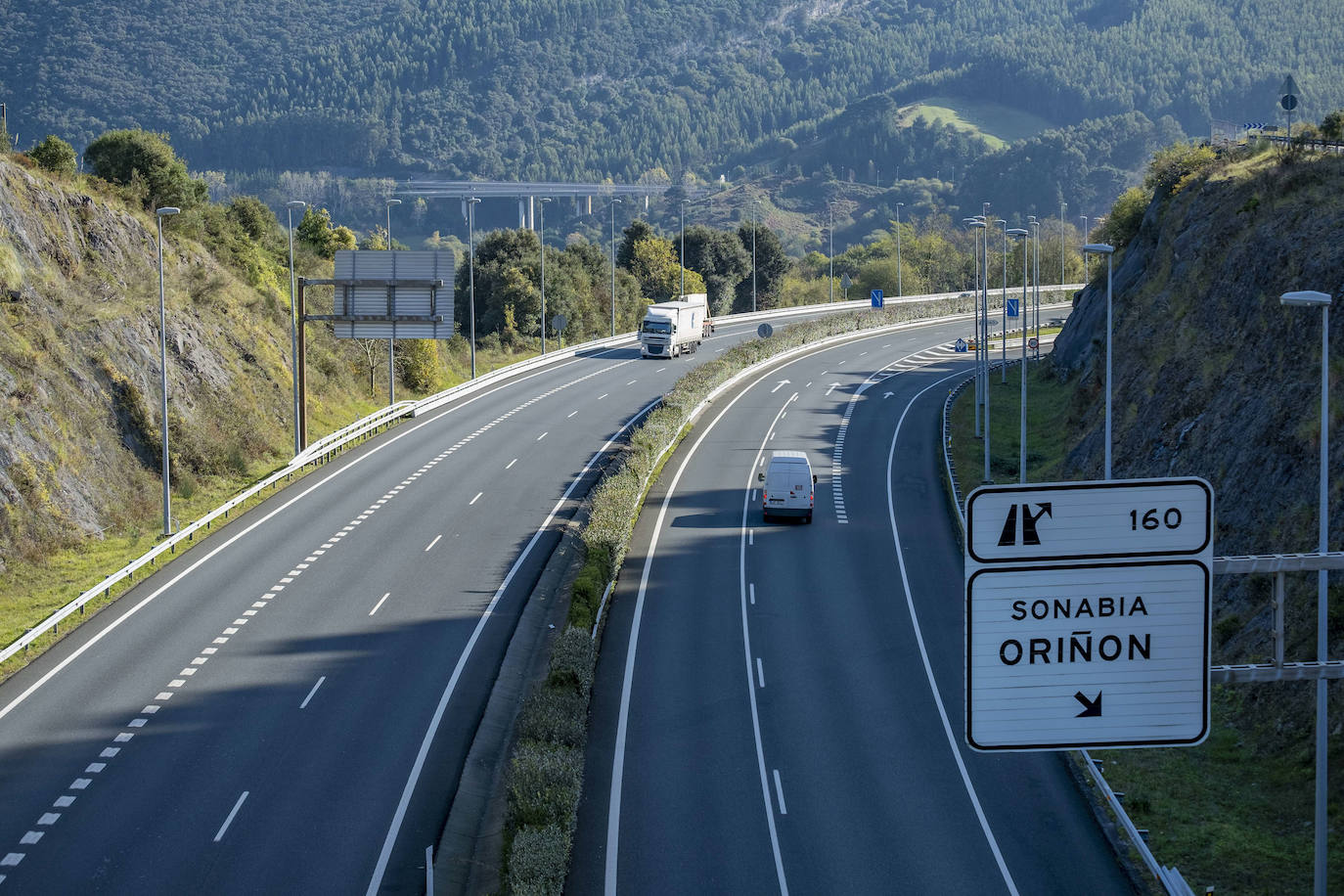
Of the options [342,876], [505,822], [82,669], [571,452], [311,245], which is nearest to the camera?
[342,876]

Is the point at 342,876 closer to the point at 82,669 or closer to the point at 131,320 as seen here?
the point at 82,669

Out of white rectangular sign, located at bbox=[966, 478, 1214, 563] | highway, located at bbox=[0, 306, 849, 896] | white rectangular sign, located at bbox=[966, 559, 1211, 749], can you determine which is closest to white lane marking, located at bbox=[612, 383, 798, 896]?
highway, located at bbox=[0, 306, 849, 896]

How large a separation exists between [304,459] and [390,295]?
7.57 metres

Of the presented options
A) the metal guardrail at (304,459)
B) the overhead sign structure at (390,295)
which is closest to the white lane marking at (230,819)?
the metal guardrail at (304,459)

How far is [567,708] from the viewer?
2919cm

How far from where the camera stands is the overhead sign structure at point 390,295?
53938 mm

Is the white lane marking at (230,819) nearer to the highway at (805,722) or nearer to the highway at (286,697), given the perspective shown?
the highway at (286,697)

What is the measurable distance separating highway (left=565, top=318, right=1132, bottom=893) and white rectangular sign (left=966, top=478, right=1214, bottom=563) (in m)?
15.0

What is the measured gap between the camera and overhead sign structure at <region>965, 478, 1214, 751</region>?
9.74 m

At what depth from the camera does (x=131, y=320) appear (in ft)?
174

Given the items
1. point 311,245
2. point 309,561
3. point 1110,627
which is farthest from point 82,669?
point 311,245

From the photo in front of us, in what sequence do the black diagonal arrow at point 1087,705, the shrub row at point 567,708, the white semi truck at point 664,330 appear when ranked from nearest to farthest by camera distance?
the black diagonal arrow at point 1087,705 < the shrub row at point 567,708 < the white semi truck at point 664,330

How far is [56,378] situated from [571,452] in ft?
64.9

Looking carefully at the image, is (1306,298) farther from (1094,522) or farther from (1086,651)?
(1086,651)
